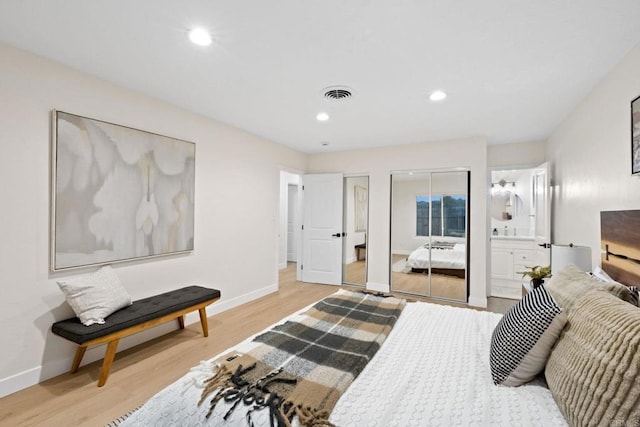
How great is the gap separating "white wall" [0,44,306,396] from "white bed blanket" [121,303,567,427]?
5.49ft

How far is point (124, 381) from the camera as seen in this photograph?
223 centimetres

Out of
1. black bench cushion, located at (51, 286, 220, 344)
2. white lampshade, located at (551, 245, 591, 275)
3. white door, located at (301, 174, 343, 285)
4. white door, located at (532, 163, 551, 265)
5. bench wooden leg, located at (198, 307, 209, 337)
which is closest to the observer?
black bench cushion, located at (51, 286, 220, 344)

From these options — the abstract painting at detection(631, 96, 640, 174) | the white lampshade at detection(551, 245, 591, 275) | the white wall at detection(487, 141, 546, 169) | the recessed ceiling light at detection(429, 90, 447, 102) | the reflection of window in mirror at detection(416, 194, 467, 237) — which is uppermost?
the recessed ceiling light at detection(429, 90, 447, 102)

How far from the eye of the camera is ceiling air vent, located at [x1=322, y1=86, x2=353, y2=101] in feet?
8.61

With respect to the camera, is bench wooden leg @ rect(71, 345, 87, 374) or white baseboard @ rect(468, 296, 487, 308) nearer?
bench wooden leg @ rect(71, 345, 87, 374)

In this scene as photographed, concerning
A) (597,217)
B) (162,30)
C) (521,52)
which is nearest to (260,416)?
(162,30)

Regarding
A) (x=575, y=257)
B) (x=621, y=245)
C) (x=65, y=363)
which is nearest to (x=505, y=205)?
(x=575, y=257)

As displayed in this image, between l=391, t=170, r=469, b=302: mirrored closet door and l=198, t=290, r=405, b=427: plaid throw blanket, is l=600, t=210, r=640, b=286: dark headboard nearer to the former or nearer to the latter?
l=198, t=290, r=405, b=427: plaid throw blanket

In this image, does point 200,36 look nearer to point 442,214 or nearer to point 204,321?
point 204,321

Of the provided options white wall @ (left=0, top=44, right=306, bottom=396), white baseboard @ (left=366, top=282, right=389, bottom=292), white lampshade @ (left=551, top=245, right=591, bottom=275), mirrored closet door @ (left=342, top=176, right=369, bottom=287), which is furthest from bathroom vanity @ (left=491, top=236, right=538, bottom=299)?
white wall @ (left=0, top=44, right=306, bottom=396)

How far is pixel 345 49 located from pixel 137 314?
2.69 meters

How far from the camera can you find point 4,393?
201cm

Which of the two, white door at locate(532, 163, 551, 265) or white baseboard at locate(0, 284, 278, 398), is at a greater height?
white door at locate(532, 163, 551, 265)

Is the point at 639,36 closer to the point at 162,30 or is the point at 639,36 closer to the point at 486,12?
the point at 486,12
